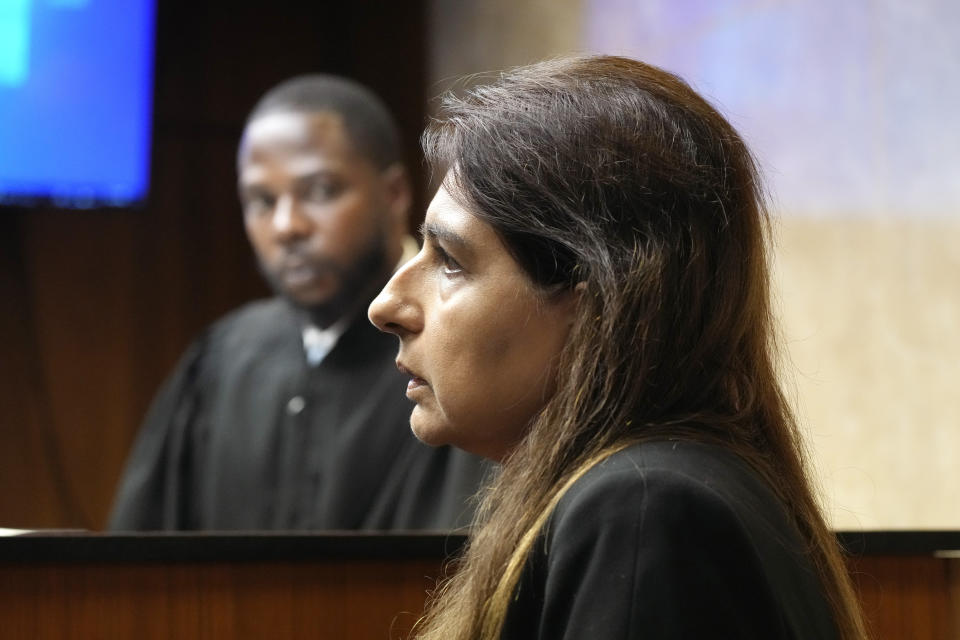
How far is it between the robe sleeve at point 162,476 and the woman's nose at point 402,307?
1.81 meters

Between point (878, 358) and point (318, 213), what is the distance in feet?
4.24

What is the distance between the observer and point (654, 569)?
Answer: 2.89 feet

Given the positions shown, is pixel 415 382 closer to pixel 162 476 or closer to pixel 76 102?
pixel 162 476

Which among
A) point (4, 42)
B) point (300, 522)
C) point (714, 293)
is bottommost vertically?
point (300, 522)

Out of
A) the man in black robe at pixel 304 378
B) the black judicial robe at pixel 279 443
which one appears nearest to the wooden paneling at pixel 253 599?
the black judicial robe at pixel 279 443

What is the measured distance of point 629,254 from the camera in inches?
41.9

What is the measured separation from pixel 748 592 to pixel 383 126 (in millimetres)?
2240

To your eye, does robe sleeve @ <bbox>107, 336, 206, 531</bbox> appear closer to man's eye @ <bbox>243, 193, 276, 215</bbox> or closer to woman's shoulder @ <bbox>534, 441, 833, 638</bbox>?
man's eye @ <bbox>243, 193, 276, 215</bbox>

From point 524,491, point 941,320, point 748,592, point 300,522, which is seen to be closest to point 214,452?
point 300,522

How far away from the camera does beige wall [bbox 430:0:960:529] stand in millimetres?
2070

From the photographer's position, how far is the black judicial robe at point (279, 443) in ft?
8.98

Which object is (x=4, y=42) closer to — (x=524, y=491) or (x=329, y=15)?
(x=329, y=15)

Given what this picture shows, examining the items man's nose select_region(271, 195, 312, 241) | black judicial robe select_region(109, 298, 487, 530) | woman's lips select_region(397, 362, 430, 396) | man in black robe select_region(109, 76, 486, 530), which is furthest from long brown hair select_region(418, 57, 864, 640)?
man's nose select_region(271, 195, 312, 241)

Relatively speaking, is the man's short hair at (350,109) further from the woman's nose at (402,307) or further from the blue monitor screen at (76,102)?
the woman's nose at (402,307)
